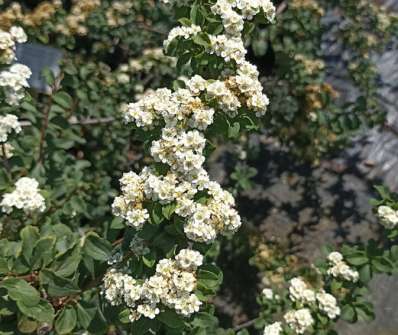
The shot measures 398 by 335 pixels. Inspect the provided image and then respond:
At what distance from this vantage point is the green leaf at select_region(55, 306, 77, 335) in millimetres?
1923

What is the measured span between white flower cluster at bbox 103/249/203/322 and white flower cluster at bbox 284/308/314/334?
3.02 ft

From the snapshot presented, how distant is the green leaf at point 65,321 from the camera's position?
1923 millimetres

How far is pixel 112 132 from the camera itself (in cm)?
357

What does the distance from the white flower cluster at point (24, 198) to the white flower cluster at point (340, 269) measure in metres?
1.40

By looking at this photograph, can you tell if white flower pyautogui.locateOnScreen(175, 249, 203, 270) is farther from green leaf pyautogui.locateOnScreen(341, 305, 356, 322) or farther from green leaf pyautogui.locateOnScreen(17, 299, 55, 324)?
green leaf pyautogui.locateOnScreen(341, 305, 356, 322)

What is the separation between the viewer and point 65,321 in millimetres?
1933

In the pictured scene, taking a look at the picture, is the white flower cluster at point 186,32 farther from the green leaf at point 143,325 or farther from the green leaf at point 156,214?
the green leaf at point 143,325

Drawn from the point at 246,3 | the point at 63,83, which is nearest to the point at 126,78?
the point at 63,83

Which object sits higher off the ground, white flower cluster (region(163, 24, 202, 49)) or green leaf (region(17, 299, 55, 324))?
white flower cluster (region(163, 24, 202, 49))

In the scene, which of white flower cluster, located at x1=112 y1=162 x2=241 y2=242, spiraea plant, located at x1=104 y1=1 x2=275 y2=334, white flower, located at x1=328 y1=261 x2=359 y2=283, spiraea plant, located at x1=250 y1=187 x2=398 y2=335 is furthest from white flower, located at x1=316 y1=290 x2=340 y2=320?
white flower cluster, located at x1=112 y1=162 x2=241 y2=242

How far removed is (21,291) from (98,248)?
0.31 m

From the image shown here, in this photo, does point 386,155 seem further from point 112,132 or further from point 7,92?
point 7,92

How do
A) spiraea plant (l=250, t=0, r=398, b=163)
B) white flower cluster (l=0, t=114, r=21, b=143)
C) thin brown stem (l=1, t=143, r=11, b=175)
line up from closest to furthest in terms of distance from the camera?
white flower cluster (l=0, t=114, r=21, b=143) → thin brown stem (l=1, t=143, r=11, b=175) → spiraea plant (l=250, t=0, r=398, b=163)

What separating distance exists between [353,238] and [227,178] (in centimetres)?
106
